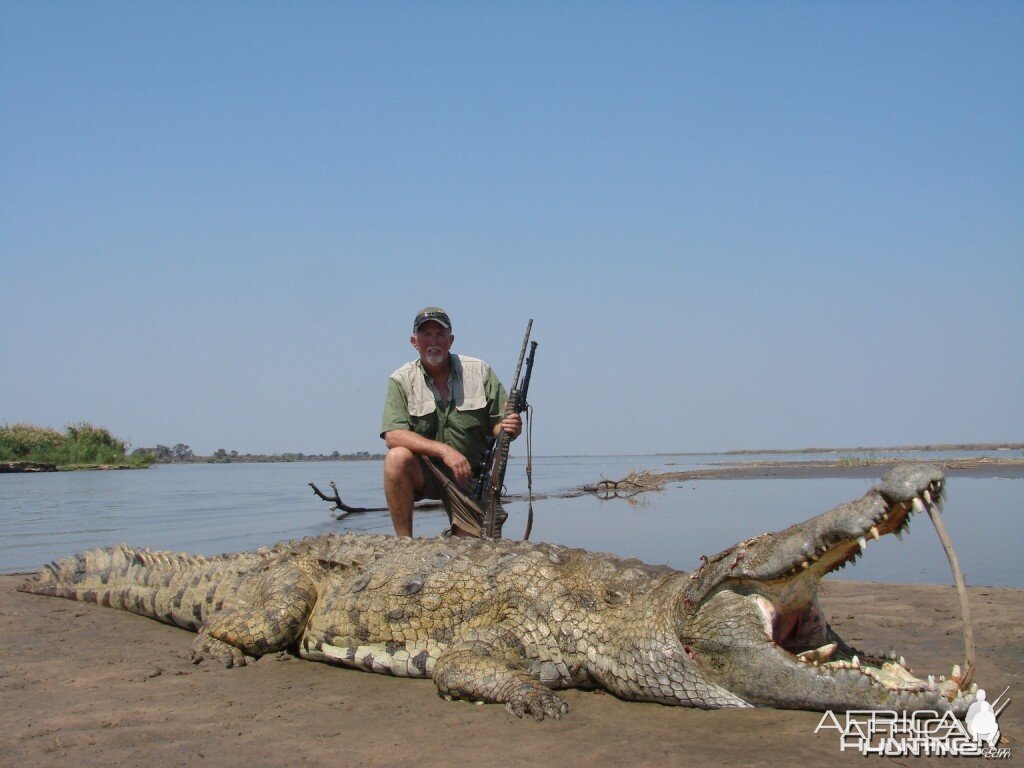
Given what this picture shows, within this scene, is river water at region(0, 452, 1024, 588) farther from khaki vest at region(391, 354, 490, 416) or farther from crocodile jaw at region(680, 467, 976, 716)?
crocodile jaw at region(680, 467, 976, 716)

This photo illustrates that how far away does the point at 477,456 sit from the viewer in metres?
7.60

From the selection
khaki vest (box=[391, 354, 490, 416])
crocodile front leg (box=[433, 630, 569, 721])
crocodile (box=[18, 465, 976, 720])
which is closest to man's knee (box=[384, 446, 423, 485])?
khaki vest (box=[391, 354, 490, 416])

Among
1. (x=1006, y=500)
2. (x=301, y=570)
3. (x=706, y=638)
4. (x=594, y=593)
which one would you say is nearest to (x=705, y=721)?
(x=706, y=638)

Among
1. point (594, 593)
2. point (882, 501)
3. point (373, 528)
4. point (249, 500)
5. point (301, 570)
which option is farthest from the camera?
point (249, 500)

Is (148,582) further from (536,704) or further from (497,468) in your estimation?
(536,704)

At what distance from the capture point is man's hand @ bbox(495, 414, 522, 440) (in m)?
7.13

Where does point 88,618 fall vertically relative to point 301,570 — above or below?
below

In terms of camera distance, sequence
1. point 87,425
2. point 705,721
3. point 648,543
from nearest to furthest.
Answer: point 705,721 → point 648,543 → point 87,425

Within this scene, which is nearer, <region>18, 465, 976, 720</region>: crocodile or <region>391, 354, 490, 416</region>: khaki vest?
<region>18, 465, 976, 720</region>: crocodile

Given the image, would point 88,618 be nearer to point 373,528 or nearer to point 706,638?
point 706,638

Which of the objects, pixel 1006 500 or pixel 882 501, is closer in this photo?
pixel 882 501

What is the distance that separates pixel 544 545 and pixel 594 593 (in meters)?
0.67

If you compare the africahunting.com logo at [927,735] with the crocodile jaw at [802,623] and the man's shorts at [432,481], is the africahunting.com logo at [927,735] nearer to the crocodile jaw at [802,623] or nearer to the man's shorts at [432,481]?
the crocodile jaw at [802,623]

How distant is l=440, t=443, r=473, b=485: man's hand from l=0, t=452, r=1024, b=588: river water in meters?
2.47
